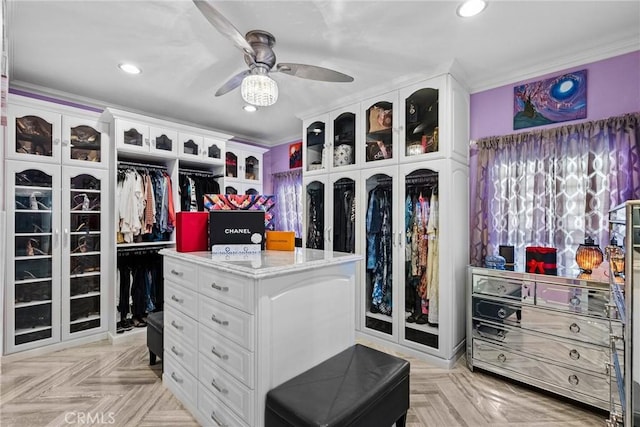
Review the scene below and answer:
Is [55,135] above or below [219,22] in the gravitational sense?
below

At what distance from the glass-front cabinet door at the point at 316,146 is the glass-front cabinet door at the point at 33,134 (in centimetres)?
245

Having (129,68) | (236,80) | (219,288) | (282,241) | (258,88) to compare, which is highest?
(129,68)

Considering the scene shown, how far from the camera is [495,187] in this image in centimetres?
293

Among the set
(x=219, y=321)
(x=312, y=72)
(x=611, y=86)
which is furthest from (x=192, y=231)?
(x=611, y=86)

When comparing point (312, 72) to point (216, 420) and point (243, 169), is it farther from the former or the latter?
point (243, 169)

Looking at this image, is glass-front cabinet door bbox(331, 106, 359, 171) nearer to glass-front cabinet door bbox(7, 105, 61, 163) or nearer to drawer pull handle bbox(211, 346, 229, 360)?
drawer pull handle bbox(211, 346, 229, 360)

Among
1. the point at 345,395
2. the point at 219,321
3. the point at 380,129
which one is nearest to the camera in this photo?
the point at 345,395

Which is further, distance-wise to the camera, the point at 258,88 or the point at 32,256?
the point at 32,256

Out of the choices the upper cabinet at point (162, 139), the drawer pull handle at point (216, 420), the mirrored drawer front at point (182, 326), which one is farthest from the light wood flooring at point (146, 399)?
the upper cabinet at point (162, 139)

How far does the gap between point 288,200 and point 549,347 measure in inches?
141

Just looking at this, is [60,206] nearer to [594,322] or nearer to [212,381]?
[212,381]

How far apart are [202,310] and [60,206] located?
221cm

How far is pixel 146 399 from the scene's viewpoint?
2.23 metres

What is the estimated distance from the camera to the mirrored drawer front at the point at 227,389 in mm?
1557
